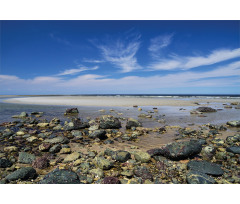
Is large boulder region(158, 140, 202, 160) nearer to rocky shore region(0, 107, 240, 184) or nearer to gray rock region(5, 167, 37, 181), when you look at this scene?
rocky shore region(0, 107, 240, 184)

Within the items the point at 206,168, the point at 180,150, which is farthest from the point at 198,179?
the point at 180,150

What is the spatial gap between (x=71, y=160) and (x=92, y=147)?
4.80 feet

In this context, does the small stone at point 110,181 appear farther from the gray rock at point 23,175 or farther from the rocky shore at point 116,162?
the gray rock at point 23,175

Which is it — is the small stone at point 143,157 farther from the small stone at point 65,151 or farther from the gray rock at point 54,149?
the gray rock at point 54,149

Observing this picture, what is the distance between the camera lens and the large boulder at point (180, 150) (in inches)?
189

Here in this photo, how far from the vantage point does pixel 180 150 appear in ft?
16.0

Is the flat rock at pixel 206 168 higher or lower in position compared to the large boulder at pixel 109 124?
lower

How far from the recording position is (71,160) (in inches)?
189

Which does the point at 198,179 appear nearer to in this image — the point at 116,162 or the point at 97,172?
the point at 116,162

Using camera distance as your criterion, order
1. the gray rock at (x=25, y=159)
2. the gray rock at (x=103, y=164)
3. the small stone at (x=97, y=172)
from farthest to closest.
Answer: the gray rock at (x=25, y=159) → the gray rock at (x=103, y=164) → the small stone at (x=97, y=172)

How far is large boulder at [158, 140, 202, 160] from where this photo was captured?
15.7 ft

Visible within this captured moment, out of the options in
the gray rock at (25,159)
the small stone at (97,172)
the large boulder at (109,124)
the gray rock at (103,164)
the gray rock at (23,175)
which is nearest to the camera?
the gray rock at (23,175)

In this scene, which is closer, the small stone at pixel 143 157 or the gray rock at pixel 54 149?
the small stone at pixel 143 157

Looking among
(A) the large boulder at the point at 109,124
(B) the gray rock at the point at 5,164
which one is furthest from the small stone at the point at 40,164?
(A) the large boulder at the point at 109,124
